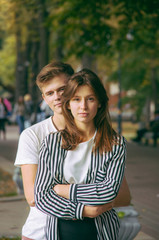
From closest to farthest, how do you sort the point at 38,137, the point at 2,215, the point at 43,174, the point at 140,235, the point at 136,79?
the point at 43,174 < the point at 38,137 < the point at 140,235 < the point at 2,215 < the point at 136,79

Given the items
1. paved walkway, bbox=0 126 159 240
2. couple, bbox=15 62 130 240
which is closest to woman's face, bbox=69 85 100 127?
couple, bbox=15 62 130 240

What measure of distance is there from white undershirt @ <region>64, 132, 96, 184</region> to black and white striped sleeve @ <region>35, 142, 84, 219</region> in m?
0.08

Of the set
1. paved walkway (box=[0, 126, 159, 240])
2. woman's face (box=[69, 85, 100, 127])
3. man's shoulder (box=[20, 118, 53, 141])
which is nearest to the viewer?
woman's face (box=[69, 85, 100, 127])

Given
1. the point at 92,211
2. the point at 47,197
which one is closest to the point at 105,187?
the point at 92,211

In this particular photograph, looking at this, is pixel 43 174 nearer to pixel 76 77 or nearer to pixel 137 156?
pixel 76 77

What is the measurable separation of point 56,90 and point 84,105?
0.43 metres

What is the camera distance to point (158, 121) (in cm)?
2003

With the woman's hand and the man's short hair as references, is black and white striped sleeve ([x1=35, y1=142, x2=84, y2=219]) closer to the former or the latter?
the woman's hand

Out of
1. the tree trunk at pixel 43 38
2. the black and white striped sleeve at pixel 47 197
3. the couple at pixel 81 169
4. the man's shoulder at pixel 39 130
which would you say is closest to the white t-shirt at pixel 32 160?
the man's shoulder at pixel 39 130

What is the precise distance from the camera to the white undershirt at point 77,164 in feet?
7.50

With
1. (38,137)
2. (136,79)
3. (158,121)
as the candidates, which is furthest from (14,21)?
(38,137)

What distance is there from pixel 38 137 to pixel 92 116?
0.40 m

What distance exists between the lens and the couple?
2.25 metres

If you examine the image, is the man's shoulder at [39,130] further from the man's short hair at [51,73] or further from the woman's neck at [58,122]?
the man's short hair at [51,73]
